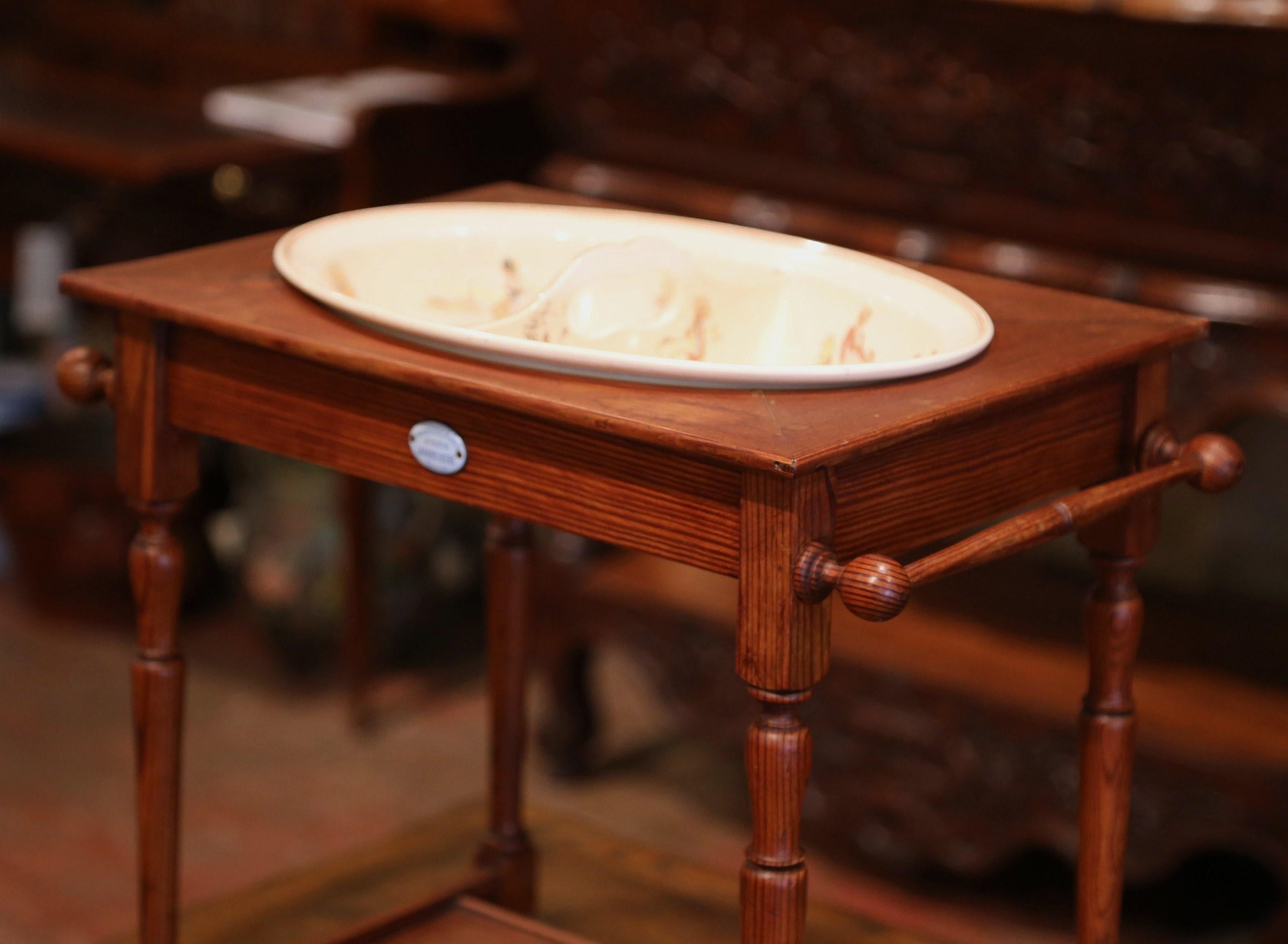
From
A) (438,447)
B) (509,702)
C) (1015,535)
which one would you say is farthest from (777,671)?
(509,702)

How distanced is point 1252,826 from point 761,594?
1.25 metres

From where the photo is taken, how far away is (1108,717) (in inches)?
Answer: 59.8

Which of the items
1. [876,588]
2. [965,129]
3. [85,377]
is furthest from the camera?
[965,129]

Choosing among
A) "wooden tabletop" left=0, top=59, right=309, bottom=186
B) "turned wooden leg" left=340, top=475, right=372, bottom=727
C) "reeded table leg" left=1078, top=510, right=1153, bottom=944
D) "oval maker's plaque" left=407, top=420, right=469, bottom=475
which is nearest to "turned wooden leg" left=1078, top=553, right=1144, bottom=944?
"reeded table leg" left=1078, top=510, right=1153, bottom=944

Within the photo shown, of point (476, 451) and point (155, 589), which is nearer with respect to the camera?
point (476, 451)

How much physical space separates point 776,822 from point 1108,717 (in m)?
0.42

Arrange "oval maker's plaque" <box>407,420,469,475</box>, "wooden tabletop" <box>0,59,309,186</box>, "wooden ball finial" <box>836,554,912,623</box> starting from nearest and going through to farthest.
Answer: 1. "wooden ball finial" <box>836,554,912,623</box>
2. "oval maker's plaque" <box>407,420,469,475</box>
3. "wooden tabletop" <box>0,59,309,186</box>

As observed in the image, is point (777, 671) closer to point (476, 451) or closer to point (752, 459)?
point (752, 459)

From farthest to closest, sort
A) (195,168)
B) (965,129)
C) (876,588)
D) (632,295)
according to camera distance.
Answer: (195,168) → (965,129) → (632,295) → (876,588)

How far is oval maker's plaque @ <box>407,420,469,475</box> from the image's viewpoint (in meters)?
1.34

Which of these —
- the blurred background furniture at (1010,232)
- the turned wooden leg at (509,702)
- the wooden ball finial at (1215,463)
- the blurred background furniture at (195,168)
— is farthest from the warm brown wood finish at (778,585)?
the blurred background furniture at (195,168)

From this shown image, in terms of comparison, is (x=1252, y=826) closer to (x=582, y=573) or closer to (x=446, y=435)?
(x=582, y=573)

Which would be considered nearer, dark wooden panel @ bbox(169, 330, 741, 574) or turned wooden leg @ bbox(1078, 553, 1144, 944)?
dark wooden panel @ bbox(169, 330, 741, 574)

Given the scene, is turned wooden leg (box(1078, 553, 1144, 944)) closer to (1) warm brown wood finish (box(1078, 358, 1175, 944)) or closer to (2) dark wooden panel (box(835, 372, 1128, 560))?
(1) warm brown wood finish (box(1078, 358, 1175, 944))
